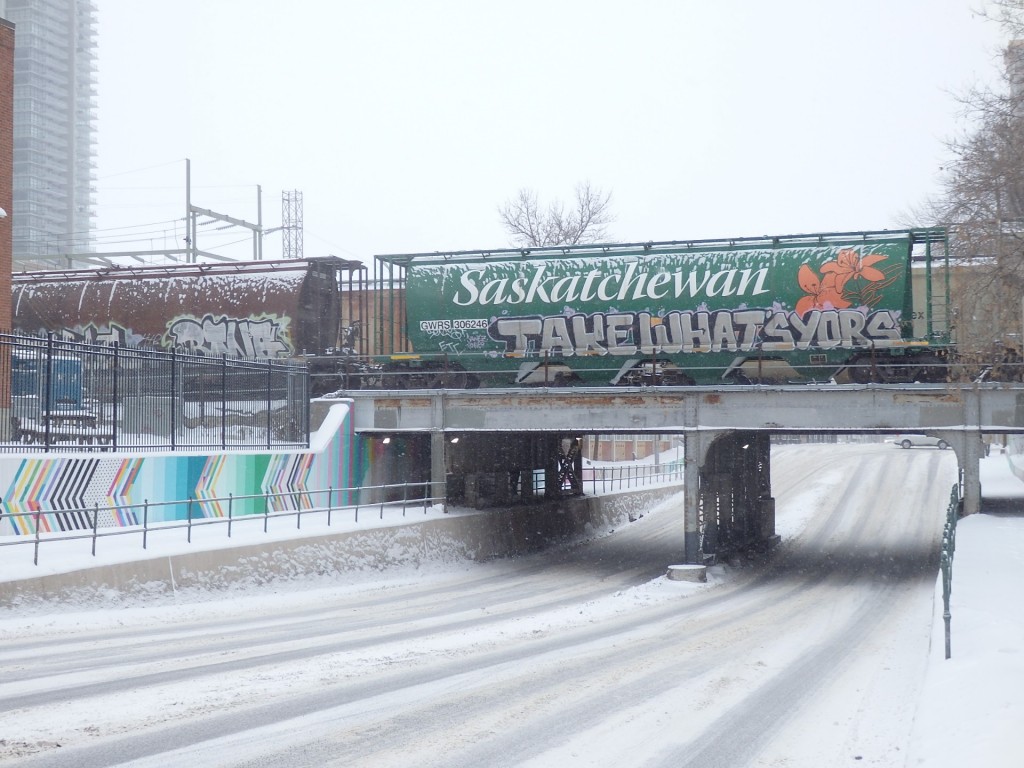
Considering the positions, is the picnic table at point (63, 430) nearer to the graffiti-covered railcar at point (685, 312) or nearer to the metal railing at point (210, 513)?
the metal railing at point (210, 513)

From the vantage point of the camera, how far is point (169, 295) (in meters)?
31.5

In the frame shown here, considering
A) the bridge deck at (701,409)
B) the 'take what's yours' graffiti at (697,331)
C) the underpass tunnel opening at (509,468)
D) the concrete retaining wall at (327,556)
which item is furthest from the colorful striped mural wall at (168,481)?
the 'take what's yours' graffiti at (697,331)

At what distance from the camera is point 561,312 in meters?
28.2

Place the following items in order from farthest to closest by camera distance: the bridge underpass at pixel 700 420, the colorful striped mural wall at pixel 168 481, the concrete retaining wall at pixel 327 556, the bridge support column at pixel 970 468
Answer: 1. the bridge underpass at pixel 700 420
2. the bridge support column at pixel 970 468
3. the colorful striped mural wall at pixel 168 481
4. the concrete retaining wall at pixel 327 556

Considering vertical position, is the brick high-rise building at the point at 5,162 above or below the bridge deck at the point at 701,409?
above

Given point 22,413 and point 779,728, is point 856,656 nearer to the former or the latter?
point 779,728

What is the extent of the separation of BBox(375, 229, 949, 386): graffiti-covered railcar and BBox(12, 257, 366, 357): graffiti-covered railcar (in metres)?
2.24

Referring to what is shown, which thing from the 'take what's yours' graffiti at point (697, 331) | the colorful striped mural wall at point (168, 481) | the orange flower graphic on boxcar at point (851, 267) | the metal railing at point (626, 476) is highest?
the orange flower graphic on boxcar at point (851, 267)

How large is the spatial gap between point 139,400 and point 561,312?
11782 mm

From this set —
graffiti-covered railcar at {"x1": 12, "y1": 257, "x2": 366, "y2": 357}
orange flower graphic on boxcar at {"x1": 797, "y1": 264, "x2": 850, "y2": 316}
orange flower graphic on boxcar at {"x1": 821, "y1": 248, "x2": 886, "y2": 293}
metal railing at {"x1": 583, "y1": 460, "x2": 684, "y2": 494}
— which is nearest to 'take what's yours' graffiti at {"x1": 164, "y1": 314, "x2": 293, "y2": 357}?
graffiti-covered railcar at {"x1": 12, "y1": 257, "x2": 366, "y2": 357}

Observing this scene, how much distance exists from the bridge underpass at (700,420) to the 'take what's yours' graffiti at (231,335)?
10.9 feet

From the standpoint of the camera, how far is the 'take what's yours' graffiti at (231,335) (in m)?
30.4

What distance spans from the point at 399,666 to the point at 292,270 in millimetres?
20662

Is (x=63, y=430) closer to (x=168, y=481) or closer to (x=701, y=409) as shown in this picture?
(x=168, y=481)
